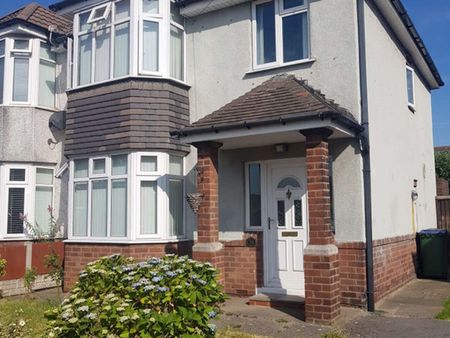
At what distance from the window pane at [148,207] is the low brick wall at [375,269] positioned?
3699 millimetres

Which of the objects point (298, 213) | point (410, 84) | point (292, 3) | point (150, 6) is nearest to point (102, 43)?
point (150, 6)

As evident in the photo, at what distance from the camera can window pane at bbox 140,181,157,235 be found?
9500 mm

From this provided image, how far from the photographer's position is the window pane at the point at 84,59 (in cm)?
1056

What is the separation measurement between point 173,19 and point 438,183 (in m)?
11.2

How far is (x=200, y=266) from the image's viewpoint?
183 inches

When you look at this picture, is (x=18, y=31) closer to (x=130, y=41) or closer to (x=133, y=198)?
(x=130, y=41)

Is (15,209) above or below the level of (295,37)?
below

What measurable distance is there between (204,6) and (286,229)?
490 cm

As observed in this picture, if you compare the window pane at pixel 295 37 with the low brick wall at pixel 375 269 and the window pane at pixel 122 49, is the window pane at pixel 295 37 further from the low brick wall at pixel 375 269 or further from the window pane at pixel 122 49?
the low brick wall at pixel 375 269

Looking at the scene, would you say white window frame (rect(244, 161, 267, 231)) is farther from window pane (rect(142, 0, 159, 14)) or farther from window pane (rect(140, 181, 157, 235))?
window pane (rect(142, 0, 159, 14))

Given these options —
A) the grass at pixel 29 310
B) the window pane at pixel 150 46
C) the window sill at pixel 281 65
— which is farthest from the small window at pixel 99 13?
Result: the grass at pixel 29 310

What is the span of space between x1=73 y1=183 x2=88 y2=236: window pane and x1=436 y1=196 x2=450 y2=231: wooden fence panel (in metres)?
10.4

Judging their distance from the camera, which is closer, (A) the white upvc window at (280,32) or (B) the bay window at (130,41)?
(A) the white upvc window at (280,32)

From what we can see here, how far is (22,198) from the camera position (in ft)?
36.7
